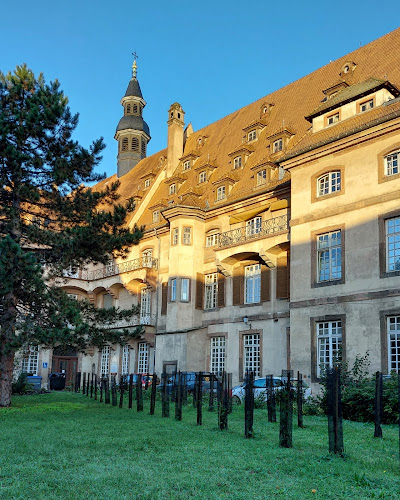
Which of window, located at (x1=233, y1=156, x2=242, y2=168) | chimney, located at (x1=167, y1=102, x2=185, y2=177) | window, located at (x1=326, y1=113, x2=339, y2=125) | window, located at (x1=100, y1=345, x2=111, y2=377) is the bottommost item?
window, located at (x1=100, y1=345, x2=111, y2=377)

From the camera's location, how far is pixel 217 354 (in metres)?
31.2

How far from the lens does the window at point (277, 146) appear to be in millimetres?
30497

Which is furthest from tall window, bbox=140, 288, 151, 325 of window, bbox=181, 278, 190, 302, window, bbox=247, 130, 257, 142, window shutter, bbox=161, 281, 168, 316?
window, bbox=247, 130, 257, 142

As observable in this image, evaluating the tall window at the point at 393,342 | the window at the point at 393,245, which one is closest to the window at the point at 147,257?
the window at the point at 393,245

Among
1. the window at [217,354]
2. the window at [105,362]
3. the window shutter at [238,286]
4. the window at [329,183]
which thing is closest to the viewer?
the window at [329,183]

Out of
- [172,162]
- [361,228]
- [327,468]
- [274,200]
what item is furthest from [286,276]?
[327,468]

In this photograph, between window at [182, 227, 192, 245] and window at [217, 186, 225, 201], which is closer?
window at [217, 186, 225, 201]

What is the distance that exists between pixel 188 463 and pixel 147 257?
28.9 m

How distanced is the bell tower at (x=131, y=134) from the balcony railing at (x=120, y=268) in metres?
12.2

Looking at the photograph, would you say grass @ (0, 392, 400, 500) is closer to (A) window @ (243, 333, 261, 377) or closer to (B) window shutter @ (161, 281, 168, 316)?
(A) window @ (243, 333, 261, 377)

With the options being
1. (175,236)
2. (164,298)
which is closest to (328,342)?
(175,236)

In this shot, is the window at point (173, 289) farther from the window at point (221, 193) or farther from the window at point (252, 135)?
the window at point (252, 135)

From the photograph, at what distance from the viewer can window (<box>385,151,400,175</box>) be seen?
72.2ft

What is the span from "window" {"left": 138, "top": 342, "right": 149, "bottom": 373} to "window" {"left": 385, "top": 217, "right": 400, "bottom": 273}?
758 inches
